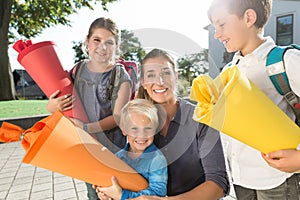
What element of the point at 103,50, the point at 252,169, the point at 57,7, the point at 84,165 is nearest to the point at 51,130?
the point at 84,165

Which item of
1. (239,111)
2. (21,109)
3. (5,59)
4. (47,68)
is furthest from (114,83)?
(5,59)

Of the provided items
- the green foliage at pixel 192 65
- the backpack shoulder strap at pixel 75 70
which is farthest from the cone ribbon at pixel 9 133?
the green foliage at pixel 192 65

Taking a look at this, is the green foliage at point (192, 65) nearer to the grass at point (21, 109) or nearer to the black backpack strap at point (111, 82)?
the black backpack strap at point (111, 82)

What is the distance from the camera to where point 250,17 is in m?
1.12

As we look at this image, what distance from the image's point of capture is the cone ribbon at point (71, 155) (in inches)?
37.2

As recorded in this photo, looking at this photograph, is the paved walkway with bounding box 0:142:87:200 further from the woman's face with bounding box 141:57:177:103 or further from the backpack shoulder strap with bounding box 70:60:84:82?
the woman's face with bounding box 141:57:177:103

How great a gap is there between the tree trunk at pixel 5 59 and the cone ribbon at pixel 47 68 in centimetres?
1060

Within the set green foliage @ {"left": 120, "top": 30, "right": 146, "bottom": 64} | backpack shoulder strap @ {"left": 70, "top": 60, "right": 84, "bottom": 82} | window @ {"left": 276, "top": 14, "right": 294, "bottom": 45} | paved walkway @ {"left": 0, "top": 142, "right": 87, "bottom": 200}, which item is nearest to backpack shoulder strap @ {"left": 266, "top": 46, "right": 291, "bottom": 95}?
green foliage @ {"left": 120, "top": 30, "right": 146, "bottom": 64}

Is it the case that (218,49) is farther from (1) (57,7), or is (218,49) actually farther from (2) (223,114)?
(1) (57,7)

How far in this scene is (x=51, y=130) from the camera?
96 centimetres

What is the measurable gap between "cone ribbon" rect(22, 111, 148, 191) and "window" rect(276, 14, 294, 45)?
13.8m

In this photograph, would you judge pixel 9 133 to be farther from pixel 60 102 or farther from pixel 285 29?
pixel 285 29

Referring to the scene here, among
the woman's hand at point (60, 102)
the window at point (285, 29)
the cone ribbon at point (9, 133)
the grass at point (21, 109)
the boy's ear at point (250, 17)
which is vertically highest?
the boy's ear at point (250, 17)

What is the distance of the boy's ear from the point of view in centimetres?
110
